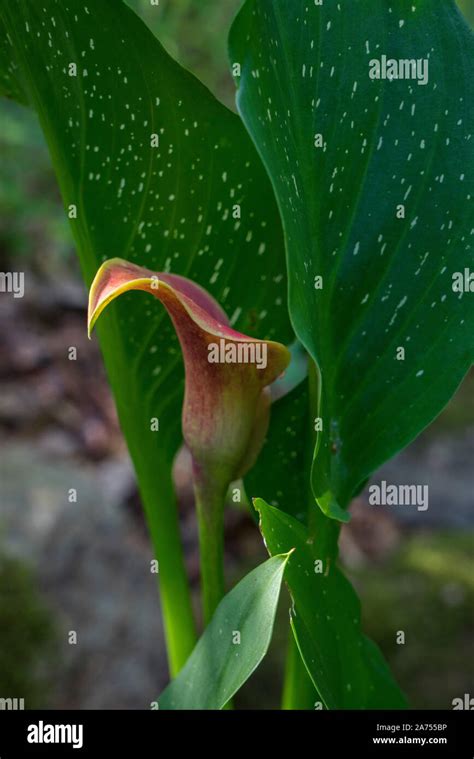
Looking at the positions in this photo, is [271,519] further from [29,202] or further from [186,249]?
[29,202]

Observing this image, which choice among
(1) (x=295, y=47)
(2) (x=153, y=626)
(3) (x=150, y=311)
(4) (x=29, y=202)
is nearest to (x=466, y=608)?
(2) (x=153, y=626)

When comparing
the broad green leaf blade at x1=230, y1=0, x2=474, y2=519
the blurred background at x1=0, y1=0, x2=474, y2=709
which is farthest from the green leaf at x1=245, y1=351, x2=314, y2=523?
the blurred background at x1=0, y1=0, x2=474, y2=709

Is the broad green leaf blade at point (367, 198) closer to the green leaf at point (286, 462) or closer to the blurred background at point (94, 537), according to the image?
the green leaf at point (286, 462)

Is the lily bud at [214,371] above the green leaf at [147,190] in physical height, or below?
below

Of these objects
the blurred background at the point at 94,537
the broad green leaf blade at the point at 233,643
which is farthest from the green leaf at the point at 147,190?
the blurred background at the point at 94,537

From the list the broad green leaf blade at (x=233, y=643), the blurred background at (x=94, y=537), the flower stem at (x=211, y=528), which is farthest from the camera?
the blurred background at (x=94, y=537)

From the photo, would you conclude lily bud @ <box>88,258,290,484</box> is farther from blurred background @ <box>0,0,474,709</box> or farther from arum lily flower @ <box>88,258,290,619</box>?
blurred background @ <box>0,0,474,709</box>

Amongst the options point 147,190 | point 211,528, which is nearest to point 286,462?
point 211,528
